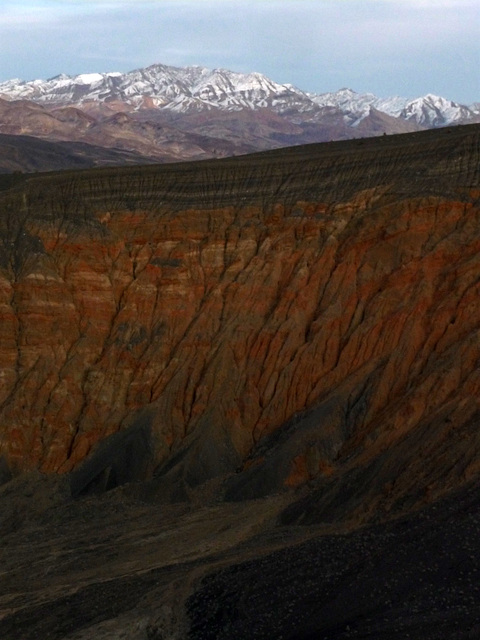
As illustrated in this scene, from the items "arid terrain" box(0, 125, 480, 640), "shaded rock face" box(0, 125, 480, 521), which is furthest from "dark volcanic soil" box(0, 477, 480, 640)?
"shaded rock face" box(0, 125, 480, 521)

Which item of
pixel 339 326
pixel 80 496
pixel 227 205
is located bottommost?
pixel 80 496

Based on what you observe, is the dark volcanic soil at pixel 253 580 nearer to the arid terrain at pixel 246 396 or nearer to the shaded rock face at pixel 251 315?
the arid terrain at pixel 246 396

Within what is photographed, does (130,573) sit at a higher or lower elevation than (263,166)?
lower

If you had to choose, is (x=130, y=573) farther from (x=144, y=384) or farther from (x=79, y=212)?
(x=79, y=212)

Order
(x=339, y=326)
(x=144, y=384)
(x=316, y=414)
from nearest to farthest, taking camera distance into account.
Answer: (x=316, y=414) < (x=339, y=326) < (x=144, y=384)

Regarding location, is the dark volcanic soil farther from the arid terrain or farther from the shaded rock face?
the shaded rock face

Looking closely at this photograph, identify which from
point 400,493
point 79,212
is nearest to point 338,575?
point 400,493
